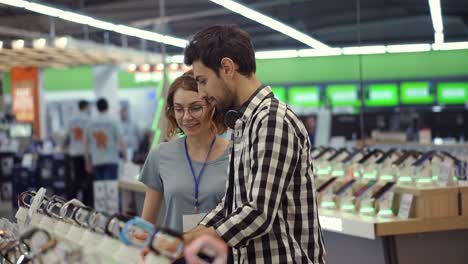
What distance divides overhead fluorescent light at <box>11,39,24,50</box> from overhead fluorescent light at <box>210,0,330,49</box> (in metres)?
2.10

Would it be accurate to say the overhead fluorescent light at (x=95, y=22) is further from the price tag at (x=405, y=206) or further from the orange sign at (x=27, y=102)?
the orange sign at (x=27, y=102)

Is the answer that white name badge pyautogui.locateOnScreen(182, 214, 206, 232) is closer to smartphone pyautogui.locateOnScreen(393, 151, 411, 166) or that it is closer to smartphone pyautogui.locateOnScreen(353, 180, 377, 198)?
smartphone pyautogui.locateOnScreen(353, 180, 377, 198)

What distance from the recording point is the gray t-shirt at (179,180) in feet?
11.1

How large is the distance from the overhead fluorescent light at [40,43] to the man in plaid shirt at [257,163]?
20.4 feet

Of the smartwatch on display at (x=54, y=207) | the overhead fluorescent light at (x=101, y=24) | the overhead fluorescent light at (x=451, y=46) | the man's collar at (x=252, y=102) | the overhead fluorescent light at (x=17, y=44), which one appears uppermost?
the overhead fluorescent light at (x=101, y=24)

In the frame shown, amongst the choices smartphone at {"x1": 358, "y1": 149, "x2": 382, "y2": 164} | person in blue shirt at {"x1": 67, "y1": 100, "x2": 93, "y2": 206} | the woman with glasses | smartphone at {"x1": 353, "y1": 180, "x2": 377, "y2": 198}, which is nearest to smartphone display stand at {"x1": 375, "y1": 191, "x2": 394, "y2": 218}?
smartphone at {"x1": 353, "y1": 180, "x2": 377, "y2": 198}

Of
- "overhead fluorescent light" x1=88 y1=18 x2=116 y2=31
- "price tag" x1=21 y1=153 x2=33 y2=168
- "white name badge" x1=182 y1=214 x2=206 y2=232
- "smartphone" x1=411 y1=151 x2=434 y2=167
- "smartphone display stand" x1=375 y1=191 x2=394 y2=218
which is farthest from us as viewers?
"price tag" x1=21 y1=153 x2=33 y2=168

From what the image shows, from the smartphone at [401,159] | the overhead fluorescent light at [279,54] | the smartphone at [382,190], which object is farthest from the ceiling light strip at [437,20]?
the smartphone at [382,190]

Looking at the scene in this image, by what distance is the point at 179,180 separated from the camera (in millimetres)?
3432

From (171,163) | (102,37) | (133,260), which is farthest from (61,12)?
(133,260)

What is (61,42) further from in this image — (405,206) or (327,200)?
(405,206)

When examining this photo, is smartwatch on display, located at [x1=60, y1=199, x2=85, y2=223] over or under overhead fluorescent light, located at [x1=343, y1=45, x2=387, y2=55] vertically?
under

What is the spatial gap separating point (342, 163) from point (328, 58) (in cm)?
260

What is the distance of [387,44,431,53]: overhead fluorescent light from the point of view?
8106 millimetres
